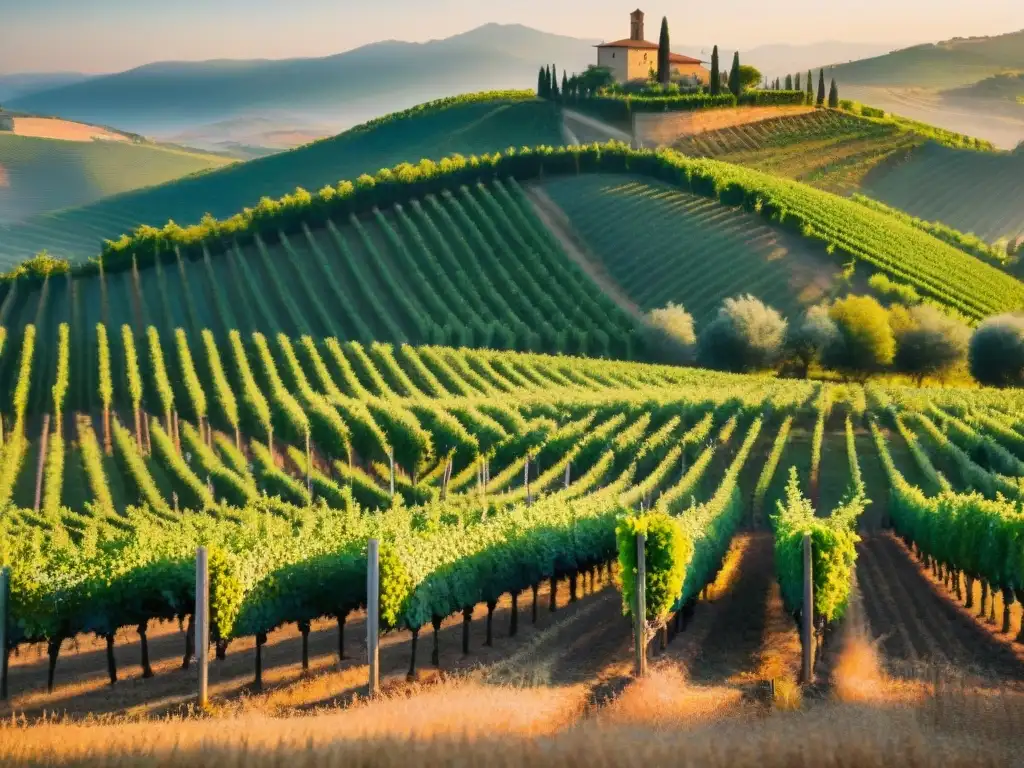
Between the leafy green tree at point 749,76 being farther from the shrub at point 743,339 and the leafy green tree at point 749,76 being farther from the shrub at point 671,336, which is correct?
the shrub at point 671,336

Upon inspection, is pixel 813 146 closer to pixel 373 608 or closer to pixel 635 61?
pixel 635 61

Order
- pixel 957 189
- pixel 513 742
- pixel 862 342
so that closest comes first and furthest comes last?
pixel 513 742, pixel 862 342, pixel 957 189

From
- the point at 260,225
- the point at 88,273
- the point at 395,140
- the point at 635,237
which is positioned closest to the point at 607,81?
the point at 395,140

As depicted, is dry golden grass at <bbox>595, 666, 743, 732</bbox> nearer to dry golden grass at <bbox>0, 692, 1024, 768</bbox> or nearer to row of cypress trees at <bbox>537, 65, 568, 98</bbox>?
dry golden grass at <bbox>0, 692, 1024, 768</bbox>

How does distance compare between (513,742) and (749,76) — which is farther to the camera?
(749,76)

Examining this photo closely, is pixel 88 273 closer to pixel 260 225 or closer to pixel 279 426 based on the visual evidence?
pixel 260 225

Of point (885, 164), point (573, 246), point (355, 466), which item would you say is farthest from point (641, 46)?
point (355, 466)

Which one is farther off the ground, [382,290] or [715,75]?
[715,75]
